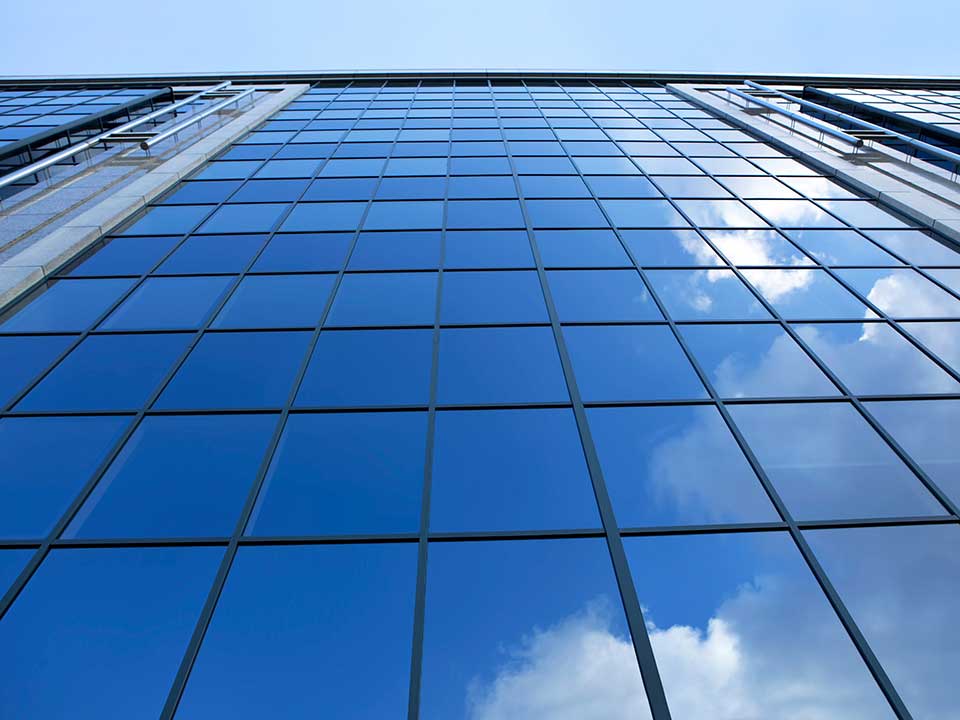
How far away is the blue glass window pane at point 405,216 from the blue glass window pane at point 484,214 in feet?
1.08

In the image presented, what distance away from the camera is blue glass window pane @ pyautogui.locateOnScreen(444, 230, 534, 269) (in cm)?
1214

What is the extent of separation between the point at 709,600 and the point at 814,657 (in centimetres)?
101

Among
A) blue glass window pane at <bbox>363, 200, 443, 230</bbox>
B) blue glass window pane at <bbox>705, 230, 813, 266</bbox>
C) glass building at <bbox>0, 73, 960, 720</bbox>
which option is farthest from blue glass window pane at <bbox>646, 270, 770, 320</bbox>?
blue glass window pane at <bbox>363, 200, 443, 230</bbox>

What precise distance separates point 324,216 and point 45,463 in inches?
317

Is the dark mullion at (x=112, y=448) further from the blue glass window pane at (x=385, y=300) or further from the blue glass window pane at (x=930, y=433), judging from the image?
the blue glass window pane at (x=930, y=433)

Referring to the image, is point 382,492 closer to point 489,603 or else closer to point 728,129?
point 489,603

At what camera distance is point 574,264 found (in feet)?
39.9

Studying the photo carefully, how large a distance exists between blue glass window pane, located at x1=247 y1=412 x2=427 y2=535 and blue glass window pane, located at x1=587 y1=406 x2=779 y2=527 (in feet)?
8.03

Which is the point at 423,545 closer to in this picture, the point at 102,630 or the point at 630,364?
the point at 102,630

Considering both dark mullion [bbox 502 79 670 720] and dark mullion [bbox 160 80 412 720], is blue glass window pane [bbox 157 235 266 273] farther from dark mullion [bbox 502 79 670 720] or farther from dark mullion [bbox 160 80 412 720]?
dark mullion [bbox 502 79 670 720]

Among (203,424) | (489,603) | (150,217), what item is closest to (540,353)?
(489,603)

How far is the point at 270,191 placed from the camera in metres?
15.5

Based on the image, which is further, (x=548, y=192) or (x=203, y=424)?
(x=548, y=192)

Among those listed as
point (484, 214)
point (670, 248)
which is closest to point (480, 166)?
point (484, 214)
